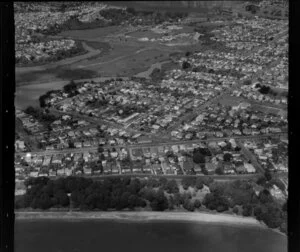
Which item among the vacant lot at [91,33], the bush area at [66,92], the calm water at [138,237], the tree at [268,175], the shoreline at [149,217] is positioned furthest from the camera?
the vacant lot at [91,33]

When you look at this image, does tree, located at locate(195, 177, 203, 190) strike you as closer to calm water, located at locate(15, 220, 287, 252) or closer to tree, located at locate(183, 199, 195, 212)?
tree, located at locate(183, 199, 195, 212)

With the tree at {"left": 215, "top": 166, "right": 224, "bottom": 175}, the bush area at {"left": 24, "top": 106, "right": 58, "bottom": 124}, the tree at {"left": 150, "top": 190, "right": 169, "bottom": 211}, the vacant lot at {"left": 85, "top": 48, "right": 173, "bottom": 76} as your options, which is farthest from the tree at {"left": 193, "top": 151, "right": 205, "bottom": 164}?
the bush area at {"left": 24, "top": 106, "right": 58, "bottom": 124}

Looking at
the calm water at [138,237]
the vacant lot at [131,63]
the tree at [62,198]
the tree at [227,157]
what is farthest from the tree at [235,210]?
the vacant lot at [131,63]

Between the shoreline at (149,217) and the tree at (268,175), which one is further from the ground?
the tree at (268,175)

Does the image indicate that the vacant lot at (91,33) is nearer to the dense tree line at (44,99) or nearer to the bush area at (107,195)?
the dense tree line at (44,99)

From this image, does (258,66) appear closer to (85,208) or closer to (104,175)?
(104,175)

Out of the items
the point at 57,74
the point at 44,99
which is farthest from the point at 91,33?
the point at 44,99
